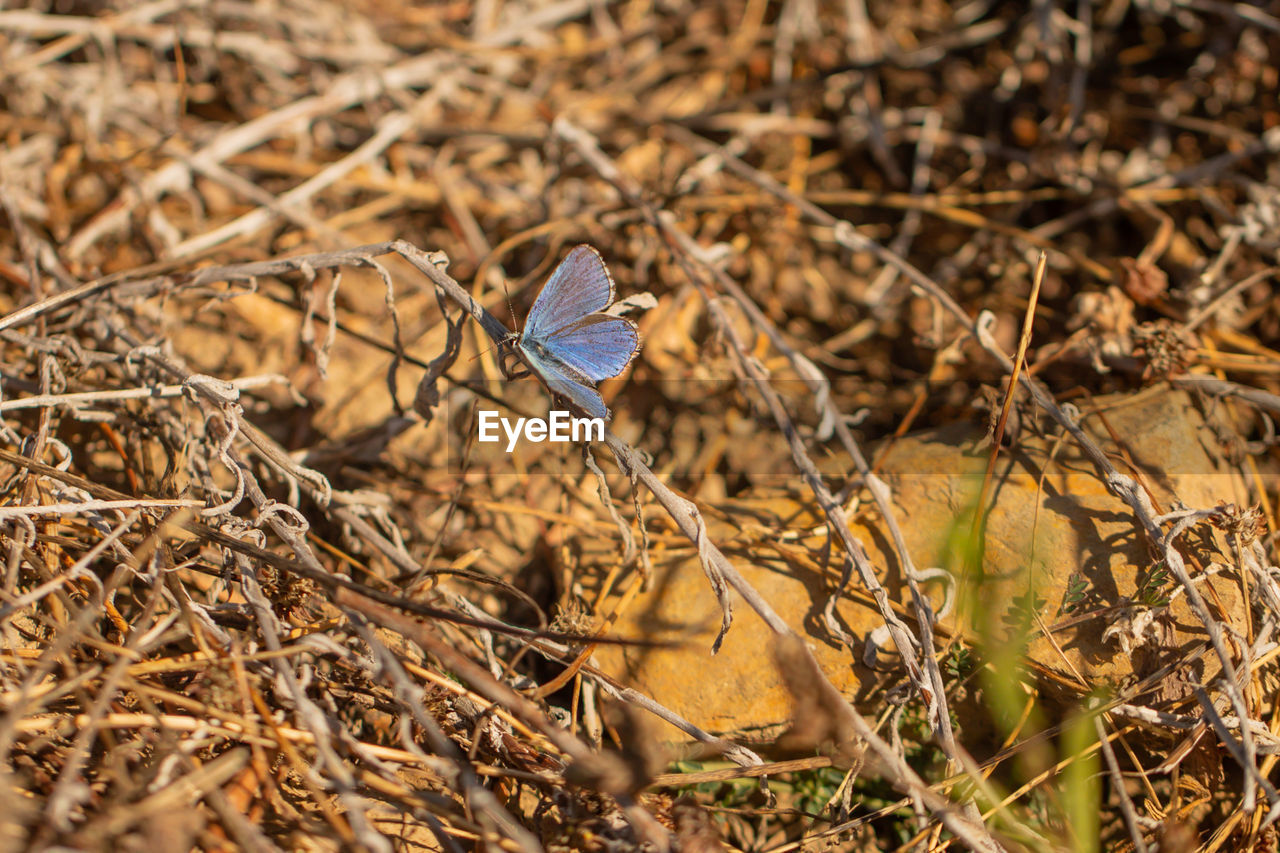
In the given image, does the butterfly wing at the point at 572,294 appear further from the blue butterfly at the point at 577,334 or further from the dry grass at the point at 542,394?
the dry grass at the point at 542,394

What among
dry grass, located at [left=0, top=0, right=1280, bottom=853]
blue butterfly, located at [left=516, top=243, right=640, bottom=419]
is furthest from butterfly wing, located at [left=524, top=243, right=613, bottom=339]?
dry grass, located at [left=0, top=0, right=1280, bottom=853]

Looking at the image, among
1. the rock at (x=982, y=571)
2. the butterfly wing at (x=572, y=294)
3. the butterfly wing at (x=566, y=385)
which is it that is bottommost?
the rock at (x=982, y=571)

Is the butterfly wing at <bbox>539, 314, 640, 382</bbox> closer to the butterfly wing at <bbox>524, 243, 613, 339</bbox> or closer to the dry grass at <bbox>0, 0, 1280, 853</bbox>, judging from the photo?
the butterfly wing at <bbox>524, 243, 613, 339</bbox>

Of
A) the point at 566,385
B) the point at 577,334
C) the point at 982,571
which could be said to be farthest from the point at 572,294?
the point at 982,571

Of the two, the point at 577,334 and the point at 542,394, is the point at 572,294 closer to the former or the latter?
the point at 577,334

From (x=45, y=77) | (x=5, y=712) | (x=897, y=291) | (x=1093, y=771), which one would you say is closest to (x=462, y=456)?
(x=5, y=712)

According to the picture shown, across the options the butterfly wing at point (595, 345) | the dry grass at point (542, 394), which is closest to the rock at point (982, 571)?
the dry grass at point (542, 394)

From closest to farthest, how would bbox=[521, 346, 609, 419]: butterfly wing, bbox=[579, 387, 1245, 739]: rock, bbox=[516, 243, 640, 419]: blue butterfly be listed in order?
bbox=[521, 346, 609, 419]: butterfly wing → bbox=[516, 243, 640, 419]: blue butterfly → bbox=[579, 387, 1245, 739]: rock
